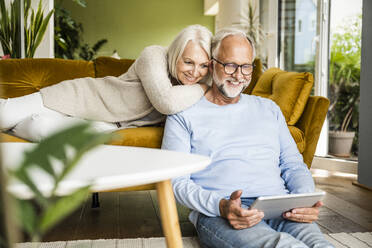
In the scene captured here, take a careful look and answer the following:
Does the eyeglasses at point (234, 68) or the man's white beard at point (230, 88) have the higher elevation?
the eyeglasses at point (234, 68)

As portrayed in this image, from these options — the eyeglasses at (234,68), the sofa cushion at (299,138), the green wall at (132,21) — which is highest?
the green wall at (132,21)

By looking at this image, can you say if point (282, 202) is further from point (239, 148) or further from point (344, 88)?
point (344, 88)

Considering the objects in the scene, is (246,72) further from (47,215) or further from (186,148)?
(47,215)

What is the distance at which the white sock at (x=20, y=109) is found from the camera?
2.11 metres

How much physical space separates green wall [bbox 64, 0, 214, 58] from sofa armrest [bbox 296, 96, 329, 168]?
750 cm

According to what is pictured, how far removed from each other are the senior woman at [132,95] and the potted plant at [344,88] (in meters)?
2.40

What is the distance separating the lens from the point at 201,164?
854 mm

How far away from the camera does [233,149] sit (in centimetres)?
161

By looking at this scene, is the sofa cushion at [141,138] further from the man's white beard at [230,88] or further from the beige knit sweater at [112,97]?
the man's white beard at [230,88]

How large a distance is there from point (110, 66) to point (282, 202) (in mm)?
1925

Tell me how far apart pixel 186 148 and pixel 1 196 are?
1.42 meters

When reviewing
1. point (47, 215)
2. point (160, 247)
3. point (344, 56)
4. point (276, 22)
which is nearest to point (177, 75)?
point (160, 247)

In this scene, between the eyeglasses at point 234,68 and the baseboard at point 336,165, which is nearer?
the eyeglasses at point 234,68

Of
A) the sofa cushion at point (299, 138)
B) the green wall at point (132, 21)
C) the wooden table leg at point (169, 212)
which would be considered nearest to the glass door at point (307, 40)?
the sofa cushion at point (299, 138)
